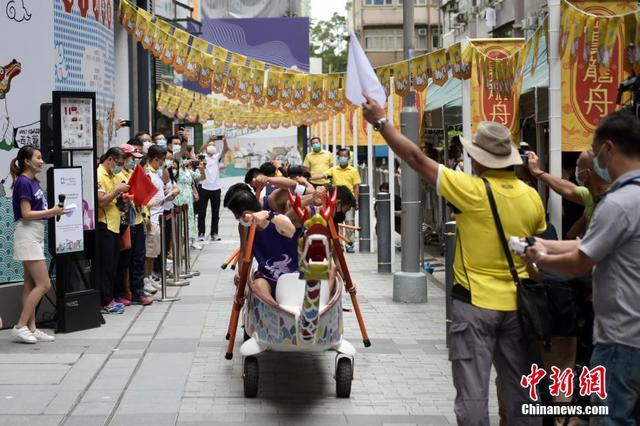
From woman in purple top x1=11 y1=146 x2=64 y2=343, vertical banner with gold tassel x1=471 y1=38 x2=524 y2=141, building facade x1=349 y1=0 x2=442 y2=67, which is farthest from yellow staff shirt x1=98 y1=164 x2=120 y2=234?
building facade x1=349 y1=0 x2=442 y2=67

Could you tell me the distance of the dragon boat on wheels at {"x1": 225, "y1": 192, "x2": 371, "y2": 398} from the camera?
7.38 meters

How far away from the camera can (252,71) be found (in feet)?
51.7

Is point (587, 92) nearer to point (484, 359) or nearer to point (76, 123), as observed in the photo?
point (484, 359)

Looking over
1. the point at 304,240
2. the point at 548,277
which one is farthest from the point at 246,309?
the point at 548,277

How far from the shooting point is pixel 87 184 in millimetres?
11547

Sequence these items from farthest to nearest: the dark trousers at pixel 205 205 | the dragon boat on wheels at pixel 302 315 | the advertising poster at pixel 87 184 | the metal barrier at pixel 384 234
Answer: the dark trousers at pixel 205 205 → the metal barrier at pixel 384 234 → the advertising poster at pixel 87 184 → the dragon boat on wheels at pixel 302 315

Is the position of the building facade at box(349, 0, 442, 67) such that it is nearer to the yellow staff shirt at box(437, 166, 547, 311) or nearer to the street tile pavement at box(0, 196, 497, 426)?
the street tile pavement at box(0, 196, 497, 426)

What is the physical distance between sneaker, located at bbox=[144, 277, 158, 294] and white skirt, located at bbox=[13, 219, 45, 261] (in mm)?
3797

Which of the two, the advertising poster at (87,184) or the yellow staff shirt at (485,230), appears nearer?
the yellow staff shirt at (485,230)

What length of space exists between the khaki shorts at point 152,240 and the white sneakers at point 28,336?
358 cm

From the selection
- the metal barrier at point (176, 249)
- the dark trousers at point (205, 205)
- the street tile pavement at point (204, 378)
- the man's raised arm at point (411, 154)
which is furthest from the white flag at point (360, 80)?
the dark trousers at point (205, 205)

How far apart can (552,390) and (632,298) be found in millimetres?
1317
